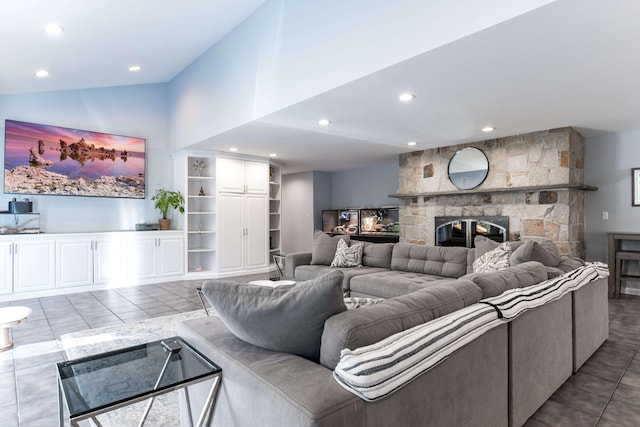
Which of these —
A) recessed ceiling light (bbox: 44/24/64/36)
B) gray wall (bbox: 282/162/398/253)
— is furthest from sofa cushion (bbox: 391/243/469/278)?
recessed ceiling light (bbox: 44/24/64/36)

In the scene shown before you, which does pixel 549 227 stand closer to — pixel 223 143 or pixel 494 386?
pixel 494 386

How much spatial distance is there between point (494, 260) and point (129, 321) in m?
3.84

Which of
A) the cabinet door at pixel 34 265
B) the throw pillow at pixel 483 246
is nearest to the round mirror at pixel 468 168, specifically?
the throw pillow at pixel 483 246

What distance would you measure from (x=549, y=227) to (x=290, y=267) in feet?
12.0

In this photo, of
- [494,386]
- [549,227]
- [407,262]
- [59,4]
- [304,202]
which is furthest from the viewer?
[304,202]

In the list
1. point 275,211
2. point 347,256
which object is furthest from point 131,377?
point 275,211

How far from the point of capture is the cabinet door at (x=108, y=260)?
5.82 metres

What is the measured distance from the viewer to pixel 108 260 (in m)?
5.93

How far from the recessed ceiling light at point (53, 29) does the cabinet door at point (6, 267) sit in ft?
9.54

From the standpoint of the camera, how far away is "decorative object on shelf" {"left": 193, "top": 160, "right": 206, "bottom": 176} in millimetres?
6938

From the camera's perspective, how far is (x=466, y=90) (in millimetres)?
3545

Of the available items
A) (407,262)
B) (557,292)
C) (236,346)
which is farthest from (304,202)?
(236,346)

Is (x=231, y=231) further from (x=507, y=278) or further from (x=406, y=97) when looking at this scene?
(x=507, y=278)

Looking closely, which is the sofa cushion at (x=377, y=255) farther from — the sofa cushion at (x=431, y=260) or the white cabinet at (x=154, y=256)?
the white cabinet at (x=154, y=256)
